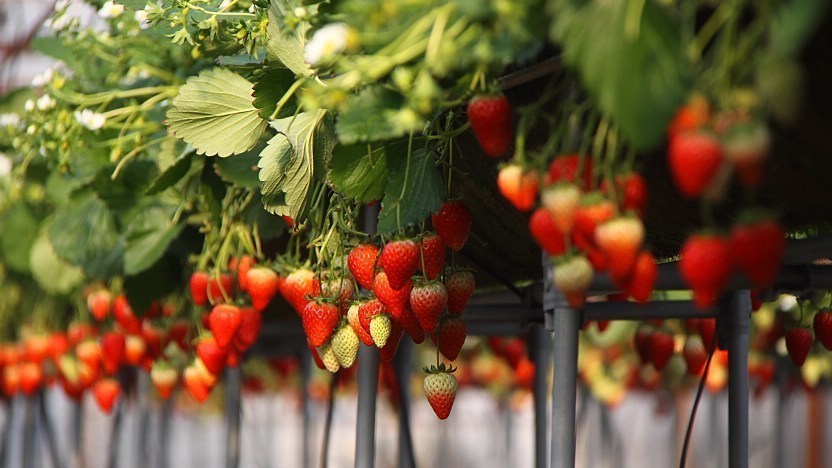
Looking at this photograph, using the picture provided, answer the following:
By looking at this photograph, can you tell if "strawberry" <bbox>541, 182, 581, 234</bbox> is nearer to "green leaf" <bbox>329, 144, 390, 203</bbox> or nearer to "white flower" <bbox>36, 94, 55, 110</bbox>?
"green leaf" <bbox>329, 144, 390, 203</bbox>

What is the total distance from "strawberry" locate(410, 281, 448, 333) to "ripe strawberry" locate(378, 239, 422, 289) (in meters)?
0.02

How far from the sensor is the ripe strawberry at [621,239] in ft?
2.81

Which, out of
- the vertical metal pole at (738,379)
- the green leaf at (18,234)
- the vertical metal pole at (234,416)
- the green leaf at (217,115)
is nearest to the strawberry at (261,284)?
the green leaf at (217,115)

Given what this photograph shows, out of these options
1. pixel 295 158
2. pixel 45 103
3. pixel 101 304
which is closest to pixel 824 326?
pixel 295 158

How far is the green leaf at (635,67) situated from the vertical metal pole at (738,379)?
110cm

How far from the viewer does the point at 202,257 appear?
77.4 inches

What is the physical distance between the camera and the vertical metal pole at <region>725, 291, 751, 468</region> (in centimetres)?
178

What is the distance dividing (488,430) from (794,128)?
966cm

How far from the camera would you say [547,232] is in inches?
36.7

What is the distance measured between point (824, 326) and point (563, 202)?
3.00ft

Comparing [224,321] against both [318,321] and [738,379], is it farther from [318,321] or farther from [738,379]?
[738,379]

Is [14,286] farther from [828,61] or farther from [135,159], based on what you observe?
[828,61]

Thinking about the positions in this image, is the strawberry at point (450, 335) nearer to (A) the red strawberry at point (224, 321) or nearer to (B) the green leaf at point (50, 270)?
(A) the red strawberry at point (224, 321)

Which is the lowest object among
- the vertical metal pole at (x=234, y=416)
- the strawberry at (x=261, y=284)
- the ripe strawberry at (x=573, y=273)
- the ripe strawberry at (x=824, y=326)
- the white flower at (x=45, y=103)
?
the vertical metal pole at (x=234, y=416)
